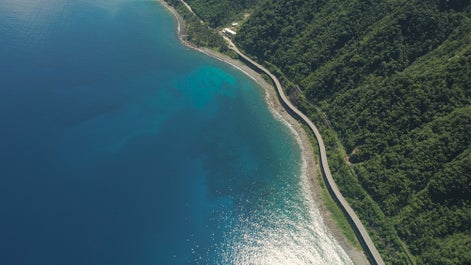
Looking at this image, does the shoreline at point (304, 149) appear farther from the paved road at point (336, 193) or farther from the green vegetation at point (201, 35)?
the green vegetation at point (201, 35)

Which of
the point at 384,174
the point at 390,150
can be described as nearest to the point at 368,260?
the point at 384,174

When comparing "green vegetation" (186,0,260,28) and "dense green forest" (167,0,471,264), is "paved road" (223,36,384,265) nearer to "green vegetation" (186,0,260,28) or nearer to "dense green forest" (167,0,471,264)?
"dense green forest" (167,0,471,264)

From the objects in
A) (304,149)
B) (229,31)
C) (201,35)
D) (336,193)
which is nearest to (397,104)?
(304,149)

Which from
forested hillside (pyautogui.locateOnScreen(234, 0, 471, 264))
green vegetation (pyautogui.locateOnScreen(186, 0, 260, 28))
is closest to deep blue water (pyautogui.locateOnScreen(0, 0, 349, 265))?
forested hillside (pyautogui.locateOnScreen(234, 0, 471, 264))

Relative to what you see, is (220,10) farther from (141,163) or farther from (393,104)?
(393,104)

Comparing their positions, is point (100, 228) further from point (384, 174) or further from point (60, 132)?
point (384, 174)
